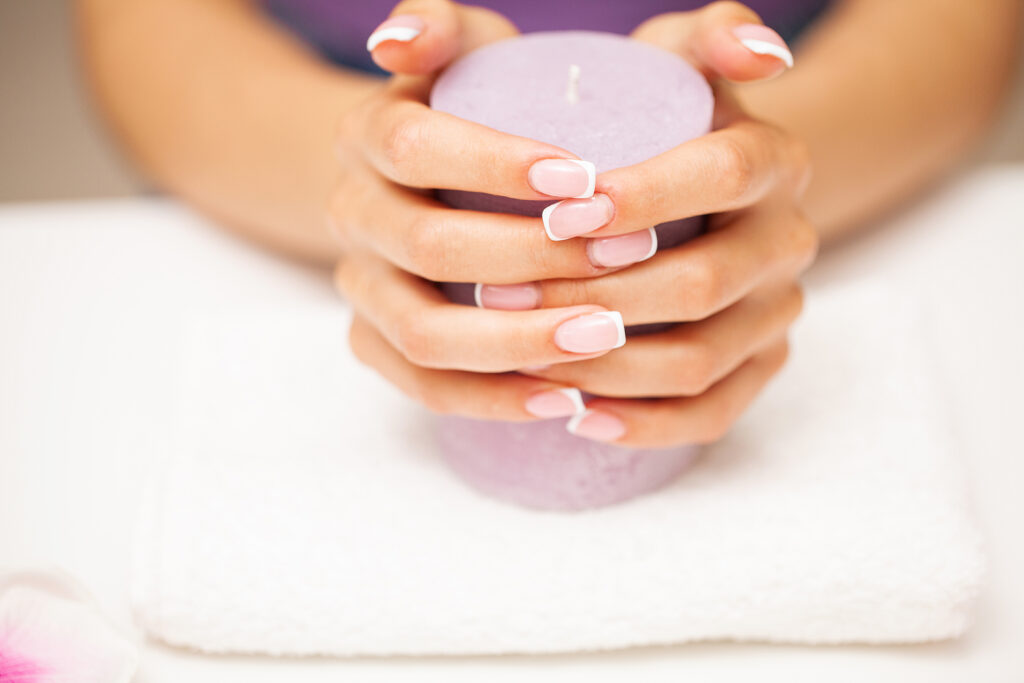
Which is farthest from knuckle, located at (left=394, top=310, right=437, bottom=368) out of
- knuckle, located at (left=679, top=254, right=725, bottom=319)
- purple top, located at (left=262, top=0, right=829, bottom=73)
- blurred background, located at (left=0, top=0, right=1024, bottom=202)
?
blurred background, located at (left=0, top=0, right=1024, bottom=202)

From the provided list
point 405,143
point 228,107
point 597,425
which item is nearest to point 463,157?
point 405,143

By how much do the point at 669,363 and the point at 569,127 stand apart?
0.11 m

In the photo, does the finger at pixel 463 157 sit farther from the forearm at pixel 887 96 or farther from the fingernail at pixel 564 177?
the forearm at pixel 887 96

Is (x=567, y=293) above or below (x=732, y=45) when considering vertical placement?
below

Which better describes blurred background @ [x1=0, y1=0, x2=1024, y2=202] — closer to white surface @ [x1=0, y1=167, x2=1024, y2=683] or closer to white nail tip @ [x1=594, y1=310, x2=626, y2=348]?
white surface @ [x1=0, y1=167, x2=1024, y2=683]

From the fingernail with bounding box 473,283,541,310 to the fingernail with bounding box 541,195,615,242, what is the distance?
0.04m

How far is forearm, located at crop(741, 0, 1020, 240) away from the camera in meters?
0.70

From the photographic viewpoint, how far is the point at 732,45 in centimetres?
44

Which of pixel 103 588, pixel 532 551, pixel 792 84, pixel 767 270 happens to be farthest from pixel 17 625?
pixel 792 84

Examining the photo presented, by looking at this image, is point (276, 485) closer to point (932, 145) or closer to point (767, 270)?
point (767, 270)

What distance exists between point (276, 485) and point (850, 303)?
1.19 feet

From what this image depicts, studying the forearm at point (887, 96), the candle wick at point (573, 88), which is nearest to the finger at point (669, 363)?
the candle wick at point (573, 88)

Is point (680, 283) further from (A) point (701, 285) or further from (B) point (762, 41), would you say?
(B) point (762, 41)

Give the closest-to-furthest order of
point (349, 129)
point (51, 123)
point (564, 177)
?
point (564, 177)
point (349, 129)
point (51, 123)
